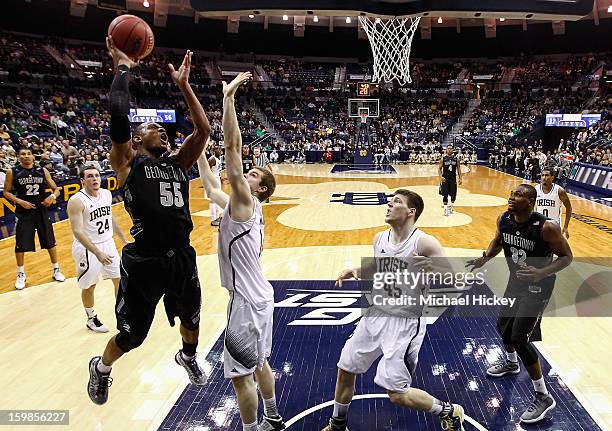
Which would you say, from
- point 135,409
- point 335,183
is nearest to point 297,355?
point 135,409

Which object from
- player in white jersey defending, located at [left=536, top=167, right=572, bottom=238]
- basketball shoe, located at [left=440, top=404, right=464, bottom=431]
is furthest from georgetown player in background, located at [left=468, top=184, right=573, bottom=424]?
player in white jersey defending, located at [left=536, top=167, right=572, bottom=238]

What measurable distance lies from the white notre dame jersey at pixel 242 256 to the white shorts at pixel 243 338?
60mm

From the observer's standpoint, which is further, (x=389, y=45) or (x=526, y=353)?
(x=389, y=45)

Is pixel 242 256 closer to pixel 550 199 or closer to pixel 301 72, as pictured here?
pixel 550 199

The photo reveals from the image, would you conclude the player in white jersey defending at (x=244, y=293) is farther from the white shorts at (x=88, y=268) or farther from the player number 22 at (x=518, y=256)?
the white shorts at (x=88, y=268)

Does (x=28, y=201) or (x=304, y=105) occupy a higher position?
(x=304, y=105)

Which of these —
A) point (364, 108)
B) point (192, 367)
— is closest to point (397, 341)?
point (192, 367)

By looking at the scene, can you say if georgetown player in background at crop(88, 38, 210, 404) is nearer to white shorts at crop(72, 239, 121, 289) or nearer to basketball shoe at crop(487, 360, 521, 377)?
white shorts at crop(72, 239, 121, 289)

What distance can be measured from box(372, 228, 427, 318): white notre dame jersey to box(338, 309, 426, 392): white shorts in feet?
0.16

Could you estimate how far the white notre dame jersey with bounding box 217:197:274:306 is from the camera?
9.71ft

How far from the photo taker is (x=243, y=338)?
2963 mm

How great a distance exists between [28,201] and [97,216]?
2.64 m

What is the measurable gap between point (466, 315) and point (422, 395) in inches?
119

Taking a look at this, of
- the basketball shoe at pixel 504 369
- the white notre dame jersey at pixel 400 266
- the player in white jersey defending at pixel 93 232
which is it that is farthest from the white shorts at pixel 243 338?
the player in white jersey defending at pixel 93 232
